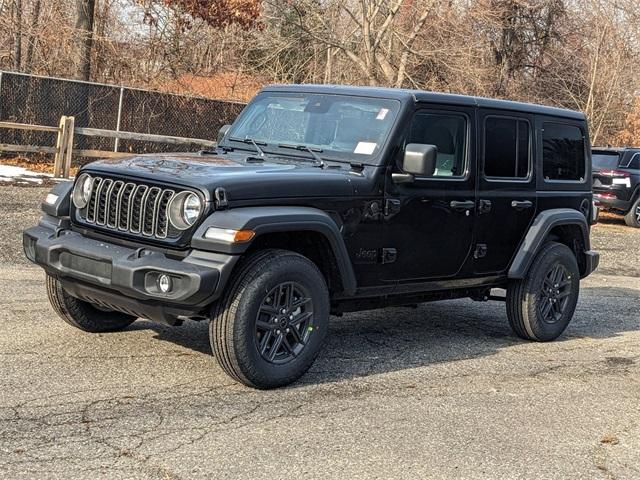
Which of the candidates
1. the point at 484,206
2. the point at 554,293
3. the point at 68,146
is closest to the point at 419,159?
the point at 484,206

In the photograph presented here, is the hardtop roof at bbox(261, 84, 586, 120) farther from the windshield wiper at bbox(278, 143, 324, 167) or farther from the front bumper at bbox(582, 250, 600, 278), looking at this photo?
the front bumper at bbox(582, 250, 600, 278)

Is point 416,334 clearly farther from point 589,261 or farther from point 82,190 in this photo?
point 82,190

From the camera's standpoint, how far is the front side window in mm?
6840

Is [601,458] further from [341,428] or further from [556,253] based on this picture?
[556,253]

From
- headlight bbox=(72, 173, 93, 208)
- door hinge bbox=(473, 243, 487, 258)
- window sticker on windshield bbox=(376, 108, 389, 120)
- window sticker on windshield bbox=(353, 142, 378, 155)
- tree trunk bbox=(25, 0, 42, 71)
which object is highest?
tree trunk bbox=(25, 0, 42, 71)

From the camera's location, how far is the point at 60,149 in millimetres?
19344

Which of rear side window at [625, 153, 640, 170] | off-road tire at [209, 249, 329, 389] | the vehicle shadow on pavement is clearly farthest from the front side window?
rear side window at [625, 153, 640, 170]

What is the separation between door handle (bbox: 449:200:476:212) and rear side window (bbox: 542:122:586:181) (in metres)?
1.14

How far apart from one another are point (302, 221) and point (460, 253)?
1810mm

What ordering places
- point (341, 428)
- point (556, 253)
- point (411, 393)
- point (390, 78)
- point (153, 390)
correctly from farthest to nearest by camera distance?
1. point (390, 78)
2. point (556, 253)
3. point (411, 393)
4. point (153, 390)
5. point (341, 428)

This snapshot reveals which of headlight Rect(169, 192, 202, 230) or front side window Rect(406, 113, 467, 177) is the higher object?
front side window Rect(406, 113, 467, 177)

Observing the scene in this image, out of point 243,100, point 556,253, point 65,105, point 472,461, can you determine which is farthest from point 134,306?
point 243,100

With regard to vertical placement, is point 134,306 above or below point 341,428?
above

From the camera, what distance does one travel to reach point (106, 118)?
72.3ft
